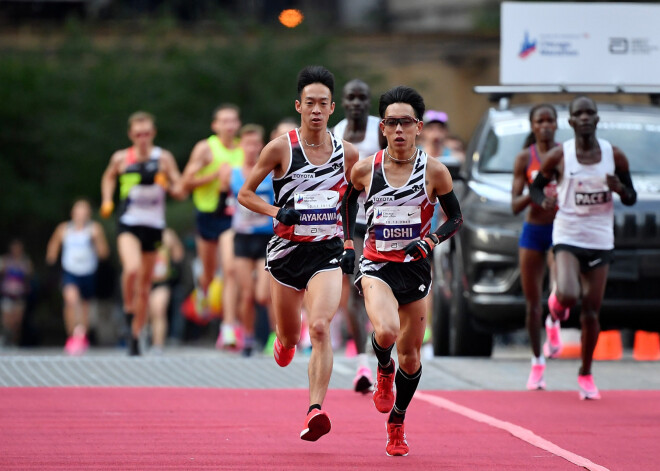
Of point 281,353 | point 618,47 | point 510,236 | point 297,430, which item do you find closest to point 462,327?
point 510,236

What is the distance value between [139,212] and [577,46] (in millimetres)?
4581

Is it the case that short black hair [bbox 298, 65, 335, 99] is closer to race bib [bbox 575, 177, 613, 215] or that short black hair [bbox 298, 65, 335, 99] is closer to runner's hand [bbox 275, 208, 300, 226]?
runner's hand [bbox 275, 208, 300, 226]

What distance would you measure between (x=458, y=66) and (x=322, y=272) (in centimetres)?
3146

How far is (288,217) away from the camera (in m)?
8.95

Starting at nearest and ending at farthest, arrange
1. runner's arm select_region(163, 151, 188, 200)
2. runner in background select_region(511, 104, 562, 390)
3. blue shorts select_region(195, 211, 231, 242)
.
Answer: runner in background select_region(511, 104, 562, 390) < runner's arm select_region(163, 151, 188, 200) < blue shorts select_region(195, 211, 231, 242)

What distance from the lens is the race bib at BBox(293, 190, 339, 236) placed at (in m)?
9.23

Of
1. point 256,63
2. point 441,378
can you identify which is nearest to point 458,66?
point 256,63

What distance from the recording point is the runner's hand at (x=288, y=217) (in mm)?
8953

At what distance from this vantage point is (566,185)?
1138 centimetres

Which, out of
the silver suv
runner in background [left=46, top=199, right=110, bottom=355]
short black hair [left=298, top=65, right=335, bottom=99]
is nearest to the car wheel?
the silver suv

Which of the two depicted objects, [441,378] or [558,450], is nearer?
[558,450]

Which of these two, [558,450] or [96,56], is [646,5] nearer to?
[558,450]

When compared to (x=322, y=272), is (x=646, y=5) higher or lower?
higher

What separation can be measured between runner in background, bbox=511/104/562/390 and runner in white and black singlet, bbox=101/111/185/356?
3.91 meters
